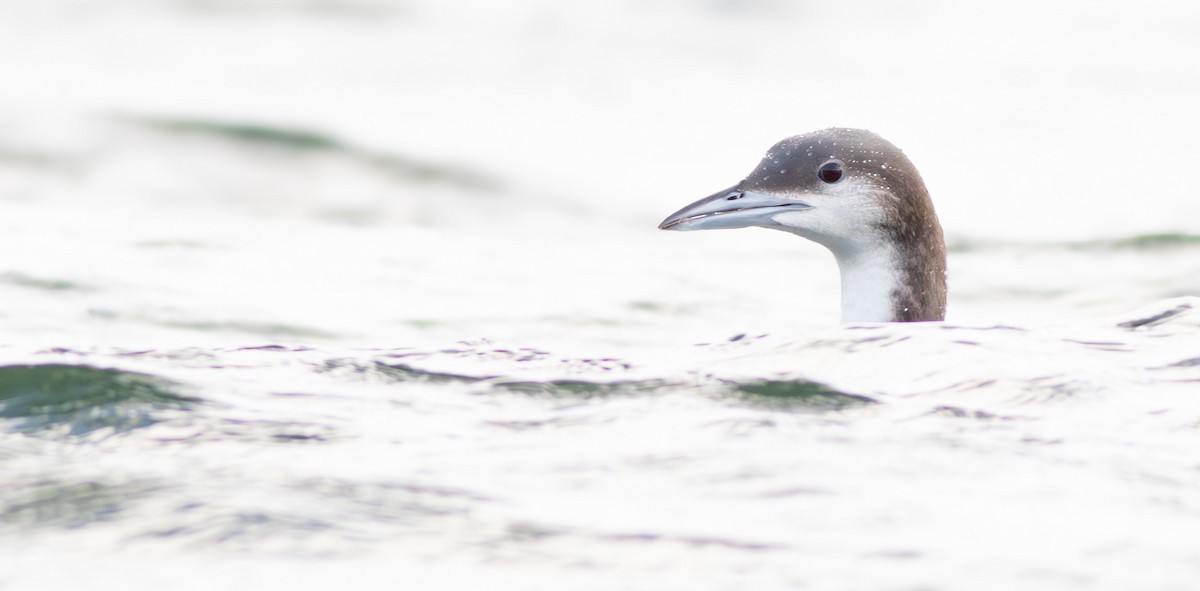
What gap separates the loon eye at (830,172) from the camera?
274 inches

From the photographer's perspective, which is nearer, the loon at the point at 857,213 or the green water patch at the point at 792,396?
the green water patch at the point at 792,396

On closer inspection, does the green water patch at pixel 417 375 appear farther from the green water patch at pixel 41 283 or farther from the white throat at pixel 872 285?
the green water patch at pixel 41 283

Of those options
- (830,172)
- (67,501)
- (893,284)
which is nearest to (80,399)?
(67,501)

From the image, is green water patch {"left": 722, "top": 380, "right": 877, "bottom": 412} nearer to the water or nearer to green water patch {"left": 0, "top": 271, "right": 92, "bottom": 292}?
the water

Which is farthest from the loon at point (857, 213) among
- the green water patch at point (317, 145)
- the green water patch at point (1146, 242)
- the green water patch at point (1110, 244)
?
the green water patch at point (317, 145)

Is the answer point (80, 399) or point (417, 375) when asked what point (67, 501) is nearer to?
point (80, 399)

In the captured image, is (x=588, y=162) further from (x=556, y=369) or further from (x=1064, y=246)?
(x=556, y=369)

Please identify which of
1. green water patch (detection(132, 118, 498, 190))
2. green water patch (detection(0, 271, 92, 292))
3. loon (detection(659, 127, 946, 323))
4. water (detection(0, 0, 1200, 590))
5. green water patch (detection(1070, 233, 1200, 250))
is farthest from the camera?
green water patch (detection(132, 118, 498, 190))

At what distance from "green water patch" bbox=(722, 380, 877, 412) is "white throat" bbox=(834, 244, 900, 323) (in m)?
1.66

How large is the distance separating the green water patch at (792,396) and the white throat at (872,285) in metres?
1.66

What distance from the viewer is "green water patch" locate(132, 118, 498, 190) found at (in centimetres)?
1483

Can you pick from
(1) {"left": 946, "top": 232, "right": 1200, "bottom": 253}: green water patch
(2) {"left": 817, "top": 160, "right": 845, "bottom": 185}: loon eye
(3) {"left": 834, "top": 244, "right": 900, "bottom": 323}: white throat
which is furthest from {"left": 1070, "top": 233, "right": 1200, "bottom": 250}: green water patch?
(2) {"left": 817, "top": 160, "right": 845, "bottom": 185}: loon eye

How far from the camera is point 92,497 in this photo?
13.7ft

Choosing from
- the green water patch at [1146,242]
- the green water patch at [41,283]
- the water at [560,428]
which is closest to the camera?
the water at [560,428]
